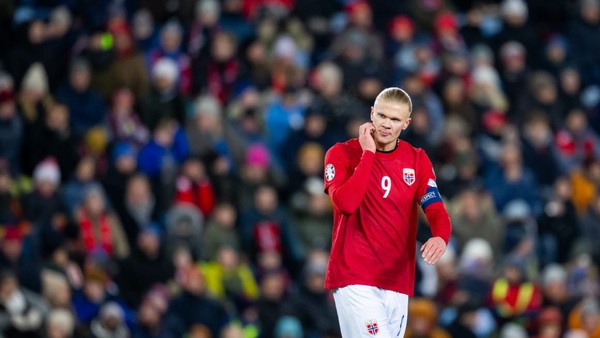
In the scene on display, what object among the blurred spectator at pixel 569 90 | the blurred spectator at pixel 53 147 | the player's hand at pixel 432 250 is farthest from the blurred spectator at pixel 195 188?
the player's hand at pixel 432 250

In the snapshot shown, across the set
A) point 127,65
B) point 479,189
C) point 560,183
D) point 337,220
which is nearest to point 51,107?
point 127,65

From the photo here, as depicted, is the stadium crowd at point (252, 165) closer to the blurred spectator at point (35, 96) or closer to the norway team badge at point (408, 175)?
the blurred spectator at point (35, 96)

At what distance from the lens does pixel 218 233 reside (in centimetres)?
1656

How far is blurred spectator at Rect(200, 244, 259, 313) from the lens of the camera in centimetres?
1605

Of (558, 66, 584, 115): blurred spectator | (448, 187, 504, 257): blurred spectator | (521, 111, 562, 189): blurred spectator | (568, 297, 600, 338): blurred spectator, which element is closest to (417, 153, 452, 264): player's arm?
(568, 297, 600, 338): blurred spectator

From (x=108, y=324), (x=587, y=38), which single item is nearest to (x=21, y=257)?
(x=108, y=324)

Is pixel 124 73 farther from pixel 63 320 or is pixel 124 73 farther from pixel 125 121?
pixel 63 320

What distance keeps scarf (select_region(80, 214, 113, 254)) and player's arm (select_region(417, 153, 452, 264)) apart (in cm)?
770

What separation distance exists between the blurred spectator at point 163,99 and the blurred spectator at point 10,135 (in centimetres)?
183

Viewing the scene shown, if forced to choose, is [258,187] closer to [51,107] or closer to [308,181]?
[308,181]

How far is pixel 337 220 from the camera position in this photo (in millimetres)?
8992

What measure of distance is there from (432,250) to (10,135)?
9257 millimetres

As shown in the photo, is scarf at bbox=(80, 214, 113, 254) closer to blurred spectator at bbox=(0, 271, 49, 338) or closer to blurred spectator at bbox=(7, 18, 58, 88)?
blurred spectator at bbox=(0, 271, 49, 338)

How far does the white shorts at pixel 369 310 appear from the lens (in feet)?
28.7
